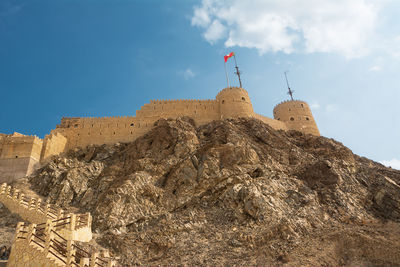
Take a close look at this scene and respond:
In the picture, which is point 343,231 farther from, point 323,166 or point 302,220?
point 323,166

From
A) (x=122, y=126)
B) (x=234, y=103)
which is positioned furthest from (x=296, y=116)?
(x=122, y=126)

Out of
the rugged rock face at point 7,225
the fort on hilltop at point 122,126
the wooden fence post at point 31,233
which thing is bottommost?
the wooden fence post at point 31,233

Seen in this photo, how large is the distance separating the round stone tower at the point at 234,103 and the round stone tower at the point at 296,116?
5.54 meters

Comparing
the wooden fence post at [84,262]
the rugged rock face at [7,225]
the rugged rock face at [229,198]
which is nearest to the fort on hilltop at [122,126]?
the rugged rock face at [229,198]

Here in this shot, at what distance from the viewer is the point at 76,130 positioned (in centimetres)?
3331

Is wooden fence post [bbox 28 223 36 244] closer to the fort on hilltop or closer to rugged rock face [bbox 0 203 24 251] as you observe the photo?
rugged rock face [bbox 0 203 24 251]

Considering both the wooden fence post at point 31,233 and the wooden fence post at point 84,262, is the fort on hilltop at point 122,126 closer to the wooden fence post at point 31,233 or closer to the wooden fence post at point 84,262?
the wooden fence post at point 31,233

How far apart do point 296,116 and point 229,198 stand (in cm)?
2159

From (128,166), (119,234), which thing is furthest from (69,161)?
(119,234)

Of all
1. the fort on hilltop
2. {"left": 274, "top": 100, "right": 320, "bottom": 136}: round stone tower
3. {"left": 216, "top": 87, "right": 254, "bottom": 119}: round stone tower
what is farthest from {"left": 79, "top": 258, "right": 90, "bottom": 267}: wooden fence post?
{"left": 274, "top": 100, "right": 320, "bottom": 136}: round stone tower

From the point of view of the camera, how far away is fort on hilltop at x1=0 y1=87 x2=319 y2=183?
27.6m

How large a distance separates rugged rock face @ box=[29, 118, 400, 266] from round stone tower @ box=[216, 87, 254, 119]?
13.9 feet

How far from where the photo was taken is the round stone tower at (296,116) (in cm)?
3781

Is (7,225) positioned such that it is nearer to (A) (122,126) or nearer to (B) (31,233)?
(B) (31,233)
